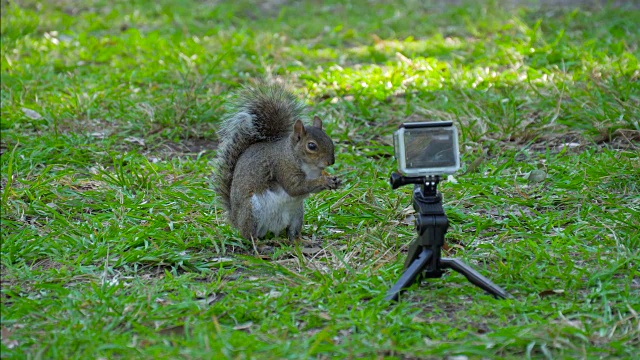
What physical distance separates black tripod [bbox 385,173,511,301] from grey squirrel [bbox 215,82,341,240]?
1.64 feet

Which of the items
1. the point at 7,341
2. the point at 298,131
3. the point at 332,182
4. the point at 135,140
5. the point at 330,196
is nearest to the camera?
the point at 7,341

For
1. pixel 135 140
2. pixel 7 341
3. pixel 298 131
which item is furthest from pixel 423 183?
pixel 135 140

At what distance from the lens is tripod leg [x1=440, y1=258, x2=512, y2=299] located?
2.73 metres

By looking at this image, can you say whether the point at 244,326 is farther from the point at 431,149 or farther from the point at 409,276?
the point at 431,149

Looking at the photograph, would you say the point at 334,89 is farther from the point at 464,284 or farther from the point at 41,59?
the point at 464,284

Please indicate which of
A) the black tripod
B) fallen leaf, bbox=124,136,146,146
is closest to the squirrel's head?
the black tripod

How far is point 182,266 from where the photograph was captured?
3.12 metres

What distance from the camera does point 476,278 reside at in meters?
2.75

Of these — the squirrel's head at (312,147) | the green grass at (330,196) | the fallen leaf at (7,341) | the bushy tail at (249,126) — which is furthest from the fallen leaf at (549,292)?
the fallen leaf at (7,341)

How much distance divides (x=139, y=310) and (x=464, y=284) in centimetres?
117

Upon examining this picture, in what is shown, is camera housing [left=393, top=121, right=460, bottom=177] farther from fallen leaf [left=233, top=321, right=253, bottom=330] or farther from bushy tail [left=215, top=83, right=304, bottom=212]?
bushy tail [left=215, top=83, right=304, bottom=212]

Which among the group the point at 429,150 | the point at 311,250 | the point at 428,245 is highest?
the point at 429,150

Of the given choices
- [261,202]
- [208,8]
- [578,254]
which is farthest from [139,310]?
[208,8]

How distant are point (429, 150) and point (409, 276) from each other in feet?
1.47
